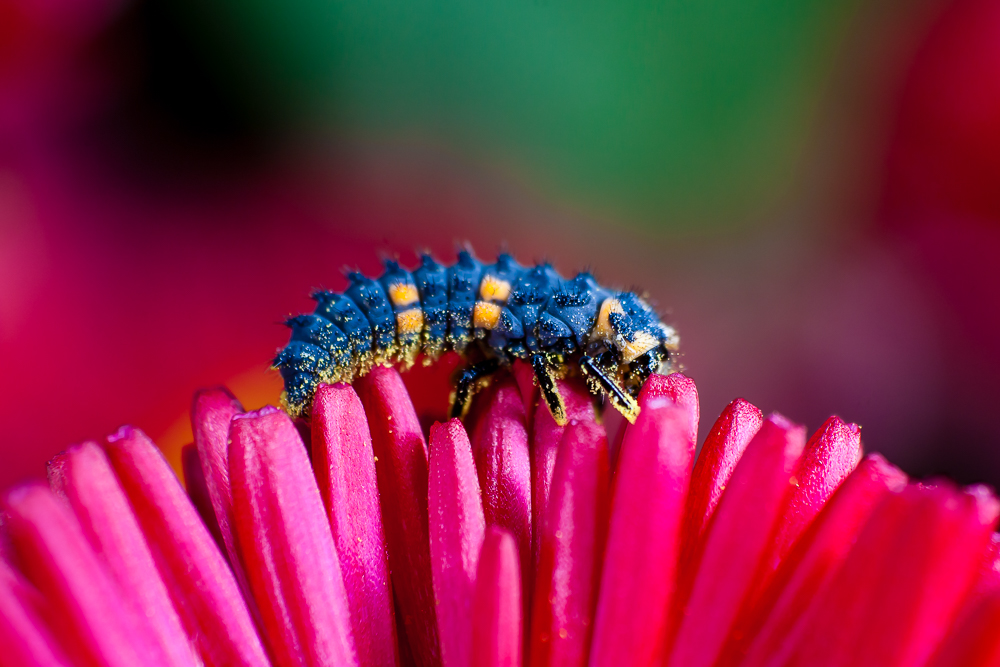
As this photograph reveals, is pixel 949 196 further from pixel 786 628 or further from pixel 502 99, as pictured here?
pixel 786 628

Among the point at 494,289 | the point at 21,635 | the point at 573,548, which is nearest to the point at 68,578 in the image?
the point at 21,635

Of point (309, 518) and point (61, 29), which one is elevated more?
point (61, 29)

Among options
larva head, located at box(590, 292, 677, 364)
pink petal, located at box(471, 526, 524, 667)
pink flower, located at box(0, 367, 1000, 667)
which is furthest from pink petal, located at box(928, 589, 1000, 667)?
larva head, located at box(590, 292, 677, 364)

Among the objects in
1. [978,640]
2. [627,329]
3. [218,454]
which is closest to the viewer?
[978,640]

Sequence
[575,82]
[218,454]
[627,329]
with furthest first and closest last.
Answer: [575,82], [627,329], [218,454]

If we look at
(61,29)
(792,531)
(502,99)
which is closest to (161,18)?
(61,29)

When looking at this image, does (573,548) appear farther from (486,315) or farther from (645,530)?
(486,315)
